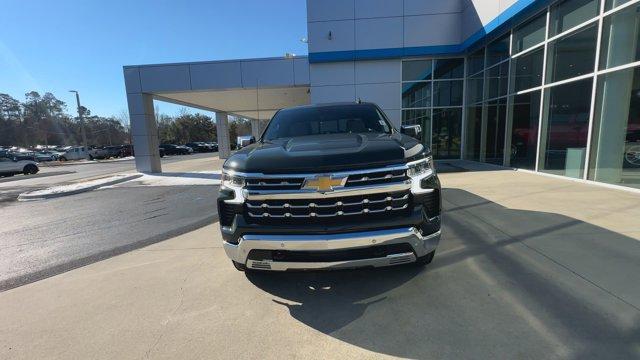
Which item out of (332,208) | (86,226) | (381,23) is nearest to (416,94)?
(381,23)

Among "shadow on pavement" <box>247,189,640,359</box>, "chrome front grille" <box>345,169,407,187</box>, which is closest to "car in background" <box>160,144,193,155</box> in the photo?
"shadow on pavement" <box>247,189,640,359</box>

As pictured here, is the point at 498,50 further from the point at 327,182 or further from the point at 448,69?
the point at 327,182

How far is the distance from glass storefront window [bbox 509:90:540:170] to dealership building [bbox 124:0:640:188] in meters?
0.05

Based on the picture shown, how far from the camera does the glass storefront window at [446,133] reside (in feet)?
47.1

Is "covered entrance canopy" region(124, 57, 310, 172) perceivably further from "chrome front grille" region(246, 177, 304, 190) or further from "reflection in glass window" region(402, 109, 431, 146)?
"chrome front grille" region(246, 177, 304, 190)

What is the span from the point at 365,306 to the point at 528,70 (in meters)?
10.4

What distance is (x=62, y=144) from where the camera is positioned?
75250 millimetres

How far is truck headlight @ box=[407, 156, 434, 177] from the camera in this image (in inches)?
108

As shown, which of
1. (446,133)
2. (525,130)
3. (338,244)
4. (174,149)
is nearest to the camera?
(338,244)

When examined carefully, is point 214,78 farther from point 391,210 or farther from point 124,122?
point 124,122

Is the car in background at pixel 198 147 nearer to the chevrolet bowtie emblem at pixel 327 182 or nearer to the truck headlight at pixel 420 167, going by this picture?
the chevrolet bowtie emblem at pixel 327 182

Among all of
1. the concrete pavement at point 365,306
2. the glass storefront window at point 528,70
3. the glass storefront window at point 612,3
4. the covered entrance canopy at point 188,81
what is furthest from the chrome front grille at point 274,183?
the covered entrance canopy at point 188,81

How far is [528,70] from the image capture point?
398 inches

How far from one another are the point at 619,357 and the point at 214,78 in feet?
50.6
